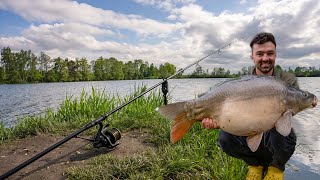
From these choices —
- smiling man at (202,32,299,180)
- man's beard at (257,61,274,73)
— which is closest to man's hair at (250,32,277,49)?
→ smiling man at (202,32,299,180)

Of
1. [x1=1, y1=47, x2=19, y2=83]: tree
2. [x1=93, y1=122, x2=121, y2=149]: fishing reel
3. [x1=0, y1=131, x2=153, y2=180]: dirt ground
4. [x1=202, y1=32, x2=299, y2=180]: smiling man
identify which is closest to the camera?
[x1=202, y1=32, x2=299, y2=180]: smiling man

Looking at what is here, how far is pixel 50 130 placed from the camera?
20.5 ft

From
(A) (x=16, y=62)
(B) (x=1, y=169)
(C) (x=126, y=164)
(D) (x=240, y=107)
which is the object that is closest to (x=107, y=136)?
(C) (x=126, y=164)

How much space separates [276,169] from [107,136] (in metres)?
2.62

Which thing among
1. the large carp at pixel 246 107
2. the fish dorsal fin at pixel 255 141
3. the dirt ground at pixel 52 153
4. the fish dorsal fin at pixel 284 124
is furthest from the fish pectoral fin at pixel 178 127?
the dirt ground at pixel 52 153

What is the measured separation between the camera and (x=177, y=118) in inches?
95.7

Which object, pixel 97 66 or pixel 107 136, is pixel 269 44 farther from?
pixel 97 66

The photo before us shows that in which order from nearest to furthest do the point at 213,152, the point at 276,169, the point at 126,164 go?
1. the point at 276,169
2. the point at 126,164
3. the point at 213,152

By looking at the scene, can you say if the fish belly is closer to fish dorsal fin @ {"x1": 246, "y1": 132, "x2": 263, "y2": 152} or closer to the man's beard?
fish dorsal fin @ {"x1": 246, "y1": 132, "x2": 263, "y2": 152}

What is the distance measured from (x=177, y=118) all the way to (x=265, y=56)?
5.27 feet

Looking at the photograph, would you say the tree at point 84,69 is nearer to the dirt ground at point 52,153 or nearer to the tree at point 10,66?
the tree at point 10,66

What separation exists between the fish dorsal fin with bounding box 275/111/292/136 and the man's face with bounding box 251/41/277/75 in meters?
1.21

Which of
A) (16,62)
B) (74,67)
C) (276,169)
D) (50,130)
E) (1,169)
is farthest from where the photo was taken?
(74,67)

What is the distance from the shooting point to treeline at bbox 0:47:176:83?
56969 millimetres
